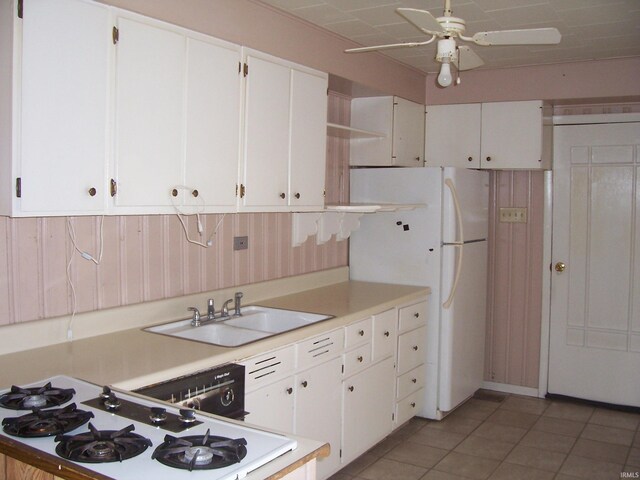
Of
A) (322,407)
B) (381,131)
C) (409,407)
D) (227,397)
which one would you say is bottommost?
(409,407)

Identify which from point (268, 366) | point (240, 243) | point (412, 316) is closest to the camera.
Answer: point (268, 366)

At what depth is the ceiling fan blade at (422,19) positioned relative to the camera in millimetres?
2062

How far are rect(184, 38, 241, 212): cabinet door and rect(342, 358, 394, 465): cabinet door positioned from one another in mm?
1223

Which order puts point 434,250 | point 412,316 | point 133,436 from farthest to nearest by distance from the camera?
point 434,250
point 412,316
point 133,436

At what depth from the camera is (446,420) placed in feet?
14.3

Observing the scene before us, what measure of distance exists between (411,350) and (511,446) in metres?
0.83

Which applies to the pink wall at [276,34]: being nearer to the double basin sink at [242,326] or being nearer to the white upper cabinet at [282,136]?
the white upper cabinet at [282,136]

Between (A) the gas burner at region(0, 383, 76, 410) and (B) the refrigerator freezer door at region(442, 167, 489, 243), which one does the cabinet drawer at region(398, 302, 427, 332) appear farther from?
(A) the gas burner at region(0, 383, 76, 410)

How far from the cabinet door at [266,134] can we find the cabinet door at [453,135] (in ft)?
6.06

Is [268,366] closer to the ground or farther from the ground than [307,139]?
closer to the ground

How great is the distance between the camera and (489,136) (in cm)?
462

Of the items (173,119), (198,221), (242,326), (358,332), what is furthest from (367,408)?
(173,119)

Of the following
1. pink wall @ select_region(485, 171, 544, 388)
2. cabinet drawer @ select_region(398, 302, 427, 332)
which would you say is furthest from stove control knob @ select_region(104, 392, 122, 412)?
pink wall @ select_region(485, 171, 544, 388)

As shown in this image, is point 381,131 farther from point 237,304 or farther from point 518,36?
point 518,36
